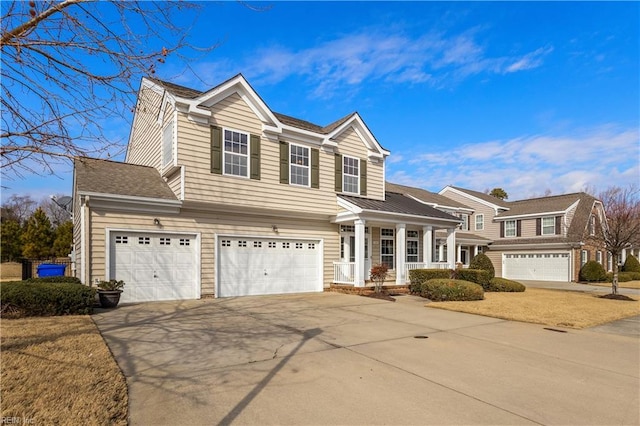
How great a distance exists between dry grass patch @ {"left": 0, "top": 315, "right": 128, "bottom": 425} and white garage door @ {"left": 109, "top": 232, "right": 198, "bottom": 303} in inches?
181

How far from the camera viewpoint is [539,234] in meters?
31.6

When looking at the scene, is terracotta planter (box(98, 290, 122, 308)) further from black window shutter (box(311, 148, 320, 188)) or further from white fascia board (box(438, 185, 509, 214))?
white fascia board (box(438, 185, 509, 214))

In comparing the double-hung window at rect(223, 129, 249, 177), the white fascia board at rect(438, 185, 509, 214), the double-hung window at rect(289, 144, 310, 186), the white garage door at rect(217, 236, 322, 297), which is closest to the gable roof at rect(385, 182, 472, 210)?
the white fascia board at rect(438, 185, 509, 214)

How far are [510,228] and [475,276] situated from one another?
58.7 feet

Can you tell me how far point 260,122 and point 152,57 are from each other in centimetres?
1025

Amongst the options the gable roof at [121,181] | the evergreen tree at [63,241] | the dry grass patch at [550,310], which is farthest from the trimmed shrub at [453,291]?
the evergreen tree at [63,241]

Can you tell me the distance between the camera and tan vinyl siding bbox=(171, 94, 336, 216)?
1323 centimetres

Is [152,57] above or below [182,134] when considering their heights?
below

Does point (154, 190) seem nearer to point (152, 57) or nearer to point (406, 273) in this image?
point (152, 57)

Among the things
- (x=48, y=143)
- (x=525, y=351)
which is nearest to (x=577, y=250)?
(x=525, y=351)

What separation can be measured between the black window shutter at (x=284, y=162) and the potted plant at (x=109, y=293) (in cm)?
703

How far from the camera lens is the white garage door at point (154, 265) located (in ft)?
39.8

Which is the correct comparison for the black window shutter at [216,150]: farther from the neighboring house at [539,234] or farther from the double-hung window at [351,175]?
the neighboring house at [539,234]

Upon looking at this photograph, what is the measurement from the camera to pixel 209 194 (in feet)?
44.4
